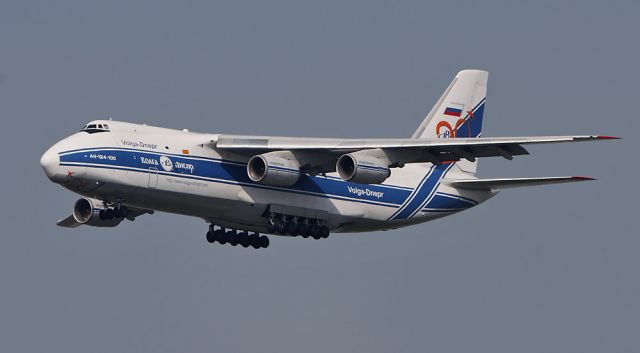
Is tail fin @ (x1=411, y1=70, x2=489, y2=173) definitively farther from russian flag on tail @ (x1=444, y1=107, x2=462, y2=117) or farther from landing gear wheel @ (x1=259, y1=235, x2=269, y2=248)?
landing gear wheel @ (x1=259, y1=235, x2=269, y2=248)

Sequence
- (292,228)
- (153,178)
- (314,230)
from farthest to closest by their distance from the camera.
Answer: (314,230), (292,228), (153,178)

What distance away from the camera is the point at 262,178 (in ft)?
111

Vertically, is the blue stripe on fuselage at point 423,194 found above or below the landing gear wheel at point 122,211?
below

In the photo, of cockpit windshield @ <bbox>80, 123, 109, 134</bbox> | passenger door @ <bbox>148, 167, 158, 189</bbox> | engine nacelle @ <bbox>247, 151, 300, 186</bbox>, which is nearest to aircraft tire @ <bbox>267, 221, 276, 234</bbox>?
engine nacelle @ <bbox>247, 151, 300, 186</bbox>

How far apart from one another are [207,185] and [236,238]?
11.1ft

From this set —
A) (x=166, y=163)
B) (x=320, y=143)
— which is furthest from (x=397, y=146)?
(x=166, y=163)

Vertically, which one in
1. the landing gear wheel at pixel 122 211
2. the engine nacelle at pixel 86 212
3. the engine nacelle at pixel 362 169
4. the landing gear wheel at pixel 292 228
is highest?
the engine nacelle at pixel 86 212

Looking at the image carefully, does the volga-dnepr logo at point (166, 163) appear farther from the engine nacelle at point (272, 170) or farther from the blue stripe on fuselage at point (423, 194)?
the blue stripe on fuselage at point (423, 194)

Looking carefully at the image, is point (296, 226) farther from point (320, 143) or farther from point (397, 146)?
point (397, 146)

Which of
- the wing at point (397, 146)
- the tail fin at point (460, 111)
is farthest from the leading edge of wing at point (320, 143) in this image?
the tail fin at point (460, 111)

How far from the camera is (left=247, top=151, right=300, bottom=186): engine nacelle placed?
3400 centimetres

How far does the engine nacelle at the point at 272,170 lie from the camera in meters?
34.0

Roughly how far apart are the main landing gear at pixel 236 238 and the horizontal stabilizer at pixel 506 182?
4.85 metres

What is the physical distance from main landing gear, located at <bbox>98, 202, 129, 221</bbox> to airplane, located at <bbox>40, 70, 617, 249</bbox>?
0.02 m
